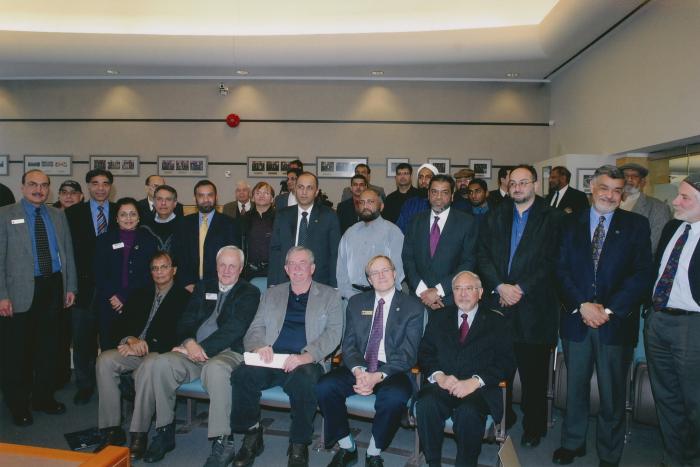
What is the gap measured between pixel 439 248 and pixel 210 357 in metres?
1.69

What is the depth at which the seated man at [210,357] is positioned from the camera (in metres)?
3.08

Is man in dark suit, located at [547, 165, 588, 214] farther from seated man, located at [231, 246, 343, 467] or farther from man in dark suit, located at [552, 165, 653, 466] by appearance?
seated man, located at [231, 246, 343, 467]

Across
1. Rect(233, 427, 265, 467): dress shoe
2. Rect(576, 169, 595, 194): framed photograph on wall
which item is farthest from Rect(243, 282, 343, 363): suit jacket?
Rect(576, 169, 595, 194): framed photograph on wall

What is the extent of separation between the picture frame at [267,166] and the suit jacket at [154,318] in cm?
491

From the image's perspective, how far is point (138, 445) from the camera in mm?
3107

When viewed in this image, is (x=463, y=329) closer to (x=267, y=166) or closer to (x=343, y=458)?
(x=343, y=458)

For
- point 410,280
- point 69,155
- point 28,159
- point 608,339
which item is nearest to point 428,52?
point 410,280

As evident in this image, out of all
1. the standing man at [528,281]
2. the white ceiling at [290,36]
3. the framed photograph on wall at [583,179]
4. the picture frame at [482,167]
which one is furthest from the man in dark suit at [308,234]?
the picture frame at [482,167]

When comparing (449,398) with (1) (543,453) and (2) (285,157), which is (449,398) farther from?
(2) (285,157)

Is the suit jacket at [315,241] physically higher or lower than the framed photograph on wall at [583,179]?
lower

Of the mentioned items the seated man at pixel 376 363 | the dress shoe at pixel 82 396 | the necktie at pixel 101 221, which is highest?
the necktie at pixel 101 221

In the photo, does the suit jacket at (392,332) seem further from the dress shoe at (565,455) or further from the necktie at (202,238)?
the necktie at (202,238)

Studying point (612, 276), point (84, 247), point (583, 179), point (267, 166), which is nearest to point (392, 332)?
point (612, 276)

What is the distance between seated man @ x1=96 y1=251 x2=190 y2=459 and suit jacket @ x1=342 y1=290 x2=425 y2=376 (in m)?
1.23
